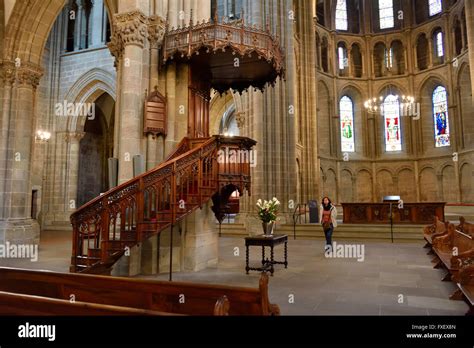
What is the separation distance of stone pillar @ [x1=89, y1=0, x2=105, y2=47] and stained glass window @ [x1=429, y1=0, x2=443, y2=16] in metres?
23.8

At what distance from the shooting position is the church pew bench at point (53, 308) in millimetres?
2449

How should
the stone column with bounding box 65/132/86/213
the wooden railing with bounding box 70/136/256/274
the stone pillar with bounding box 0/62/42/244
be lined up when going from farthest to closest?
1. the stone column with bounding box 65/132/86/213
2. the stone pillar with bounding box 0/62/42/244
3. the wooden railing with bounding box 70/136/256/274

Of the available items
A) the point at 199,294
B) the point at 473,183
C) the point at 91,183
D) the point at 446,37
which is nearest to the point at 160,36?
the point at 199,294

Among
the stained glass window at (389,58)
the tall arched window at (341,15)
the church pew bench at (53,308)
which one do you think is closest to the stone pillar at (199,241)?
the church pew bench at (53,308)

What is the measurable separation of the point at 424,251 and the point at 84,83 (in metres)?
18.1

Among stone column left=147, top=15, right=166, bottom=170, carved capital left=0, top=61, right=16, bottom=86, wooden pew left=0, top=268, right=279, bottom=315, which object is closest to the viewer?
wooden pew left=0, top=268, right=279, bottom=315

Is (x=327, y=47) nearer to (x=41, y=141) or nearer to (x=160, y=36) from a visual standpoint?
(x=41, y=141)

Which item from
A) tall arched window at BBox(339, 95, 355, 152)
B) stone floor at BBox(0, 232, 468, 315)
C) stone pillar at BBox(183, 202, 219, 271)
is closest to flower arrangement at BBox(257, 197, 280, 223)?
stone floor at BBox(0, 232, 468, 315)

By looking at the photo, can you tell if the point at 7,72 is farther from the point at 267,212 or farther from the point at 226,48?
the point at 267,212

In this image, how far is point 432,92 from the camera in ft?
90.8

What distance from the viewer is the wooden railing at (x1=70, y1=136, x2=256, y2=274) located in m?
6.07

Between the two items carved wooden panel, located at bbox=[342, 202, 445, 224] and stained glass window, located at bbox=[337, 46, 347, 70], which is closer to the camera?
carved wooden panel, located at bbox=[342, 202, 445, 224]

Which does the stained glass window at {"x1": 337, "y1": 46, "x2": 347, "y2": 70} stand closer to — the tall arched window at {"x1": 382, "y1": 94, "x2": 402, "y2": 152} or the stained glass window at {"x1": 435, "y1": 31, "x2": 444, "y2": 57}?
the tall arched window at {"x1": 382, "y1": 94, "x2": 402, "y2": 152}

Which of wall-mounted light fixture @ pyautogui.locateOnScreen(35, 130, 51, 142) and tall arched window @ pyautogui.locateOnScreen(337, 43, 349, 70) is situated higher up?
tall arched window @ pyautogui.locateOnScreen(337, 43, 349, 70)
